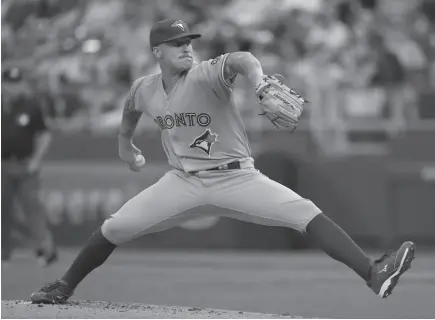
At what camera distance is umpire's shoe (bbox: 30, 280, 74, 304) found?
6938 millimetres

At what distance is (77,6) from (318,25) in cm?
385

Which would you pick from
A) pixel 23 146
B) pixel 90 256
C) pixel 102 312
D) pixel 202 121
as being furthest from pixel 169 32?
pixel 23 146

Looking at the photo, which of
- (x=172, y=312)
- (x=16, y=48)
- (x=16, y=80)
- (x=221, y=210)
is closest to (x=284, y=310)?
(x=172, y=312)

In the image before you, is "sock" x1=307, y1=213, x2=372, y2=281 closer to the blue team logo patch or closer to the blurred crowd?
the blue team logo patch

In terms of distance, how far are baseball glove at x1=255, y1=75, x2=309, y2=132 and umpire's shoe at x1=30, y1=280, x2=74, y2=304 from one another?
7.52 feet

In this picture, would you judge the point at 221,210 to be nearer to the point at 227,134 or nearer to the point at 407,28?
the point at 227,134

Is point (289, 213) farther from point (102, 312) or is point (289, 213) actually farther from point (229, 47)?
point (229, 47)

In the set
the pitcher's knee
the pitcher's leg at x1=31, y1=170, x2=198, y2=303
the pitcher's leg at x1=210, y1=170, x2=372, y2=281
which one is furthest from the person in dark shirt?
the pitcher's knee

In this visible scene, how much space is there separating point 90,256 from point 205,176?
3.57 ft

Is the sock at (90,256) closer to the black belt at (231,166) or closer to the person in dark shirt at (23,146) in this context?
the black belt at (231,166)

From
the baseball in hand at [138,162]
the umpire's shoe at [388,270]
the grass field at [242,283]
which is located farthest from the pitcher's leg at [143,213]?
the grass field at [242,283]

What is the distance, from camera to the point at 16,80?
489 inches

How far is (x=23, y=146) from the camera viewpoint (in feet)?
40.0

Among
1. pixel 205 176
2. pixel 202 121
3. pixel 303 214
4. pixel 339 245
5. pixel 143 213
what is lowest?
pixel 339 245
